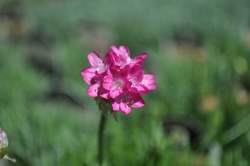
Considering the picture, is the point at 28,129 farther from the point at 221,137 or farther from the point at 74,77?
the point at 74,77

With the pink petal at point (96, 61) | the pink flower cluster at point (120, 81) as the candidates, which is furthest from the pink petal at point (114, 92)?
the pink petal at point (96, 61)

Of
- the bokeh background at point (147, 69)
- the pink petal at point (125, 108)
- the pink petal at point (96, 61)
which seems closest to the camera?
the pink petal at point (125, 108)

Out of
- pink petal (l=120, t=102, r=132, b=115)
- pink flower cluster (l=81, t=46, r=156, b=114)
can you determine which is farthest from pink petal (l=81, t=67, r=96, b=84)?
pink petal (l=120, t=102, r=132, b=115)

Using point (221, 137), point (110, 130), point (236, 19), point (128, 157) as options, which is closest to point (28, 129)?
point (110, 130)

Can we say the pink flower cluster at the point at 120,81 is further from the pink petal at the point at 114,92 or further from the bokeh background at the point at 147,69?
the bokeh background at the point at 147,69

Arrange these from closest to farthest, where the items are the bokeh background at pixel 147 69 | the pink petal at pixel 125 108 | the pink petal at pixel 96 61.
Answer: the pink petal at pixel 125 108 < the pink petal at pixel 96 61 < the bokeh background at pixel 147 69

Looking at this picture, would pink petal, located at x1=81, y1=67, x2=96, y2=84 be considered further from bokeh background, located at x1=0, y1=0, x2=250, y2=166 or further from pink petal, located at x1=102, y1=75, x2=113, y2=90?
bokeh background, located at x1=0, y1=0, x2=250, y2=166
